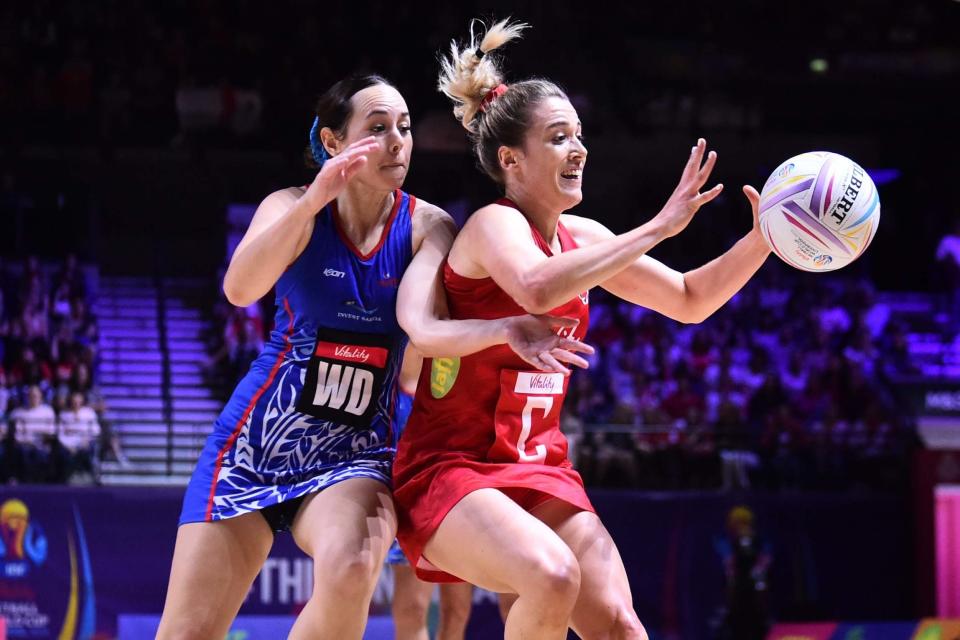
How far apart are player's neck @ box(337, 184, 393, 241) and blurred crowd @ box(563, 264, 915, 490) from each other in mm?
5810

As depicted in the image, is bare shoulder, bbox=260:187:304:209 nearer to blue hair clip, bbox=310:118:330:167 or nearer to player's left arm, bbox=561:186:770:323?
blue hair clip, bbox=310:118:330:167

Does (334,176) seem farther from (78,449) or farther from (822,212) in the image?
(78,449)

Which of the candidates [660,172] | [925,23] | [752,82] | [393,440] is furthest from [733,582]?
[925,23]

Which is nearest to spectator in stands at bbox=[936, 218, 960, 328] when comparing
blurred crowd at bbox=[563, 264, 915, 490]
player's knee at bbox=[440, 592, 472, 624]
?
blurred crowd at bbox=[563, 264, 915, 490]

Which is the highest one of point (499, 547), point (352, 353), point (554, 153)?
point (554, 153)

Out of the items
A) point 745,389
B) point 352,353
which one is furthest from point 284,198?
point 745,389

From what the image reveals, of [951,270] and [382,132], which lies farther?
[951,270]

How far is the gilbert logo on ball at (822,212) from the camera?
3.71 m

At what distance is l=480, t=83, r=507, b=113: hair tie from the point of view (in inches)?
153

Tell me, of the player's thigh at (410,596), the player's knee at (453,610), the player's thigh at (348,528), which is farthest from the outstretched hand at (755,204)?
the player's knee at (453,610)

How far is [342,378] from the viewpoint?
375cm

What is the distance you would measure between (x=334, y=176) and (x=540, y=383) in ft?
2.83

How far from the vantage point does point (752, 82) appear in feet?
54.9

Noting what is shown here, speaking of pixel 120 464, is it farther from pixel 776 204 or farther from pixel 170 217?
pixel 776 204
